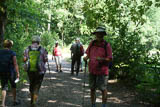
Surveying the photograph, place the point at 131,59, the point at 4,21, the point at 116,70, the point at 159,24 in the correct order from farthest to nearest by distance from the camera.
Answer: the point at 159,24
the point at 116,70
the point at 131,59
the point at 4,21

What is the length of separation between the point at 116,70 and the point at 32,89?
5.32 metres

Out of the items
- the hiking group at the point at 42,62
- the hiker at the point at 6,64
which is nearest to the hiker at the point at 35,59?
the hiking group at the point at 42,62

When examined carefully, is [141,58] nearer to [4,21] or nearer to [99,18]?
[99,18]

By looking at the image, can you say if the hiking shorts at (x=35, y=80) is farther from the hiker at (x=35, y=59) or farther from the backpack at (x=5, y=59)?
the backpack at (x=5, y=59)

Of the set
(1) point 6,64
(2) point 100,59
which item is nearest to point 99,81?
(2) point 100,59

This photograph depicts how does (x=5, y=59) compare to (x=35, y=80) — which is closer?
(x=5, y=59)

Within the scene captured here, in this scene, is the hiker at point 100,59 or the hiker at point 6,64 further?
the hiker at point 6,64

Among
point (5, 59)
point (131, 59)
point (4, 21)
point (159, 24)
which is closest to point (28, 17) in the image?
point (4, 21)

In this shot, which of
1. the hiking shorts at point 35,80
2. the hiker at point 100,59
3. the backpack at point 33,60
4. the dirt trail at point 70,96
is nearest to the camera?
the hiker at point 100,59

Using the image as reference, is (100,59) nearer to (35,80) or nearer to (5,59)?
(35,80)

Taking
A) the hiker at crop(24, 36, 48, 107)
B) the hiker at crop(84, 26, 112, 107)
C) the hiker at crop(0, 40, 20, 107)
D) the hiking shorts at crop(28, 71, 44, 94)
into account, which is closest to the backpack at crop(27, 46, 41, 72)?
the hiker at crop(24, 36, 48, 107)

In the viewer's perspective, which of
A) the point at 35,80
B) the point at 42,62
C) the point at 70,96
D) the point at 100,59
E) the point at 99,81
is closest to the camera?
the point at 100,59

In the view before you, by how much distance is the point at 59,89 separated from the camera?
9.12 meters

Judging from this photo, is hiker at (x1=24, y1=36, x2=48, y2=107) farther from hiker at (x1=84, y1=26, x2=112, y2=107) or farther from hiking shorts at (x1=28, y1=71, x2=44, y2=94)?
hiker at (x1=84, y1=26, x2=112, y2=107)
